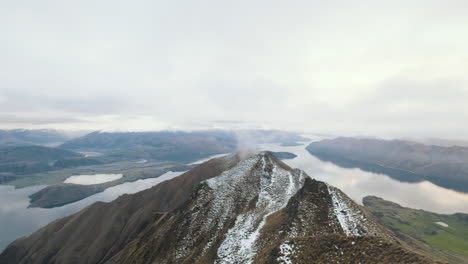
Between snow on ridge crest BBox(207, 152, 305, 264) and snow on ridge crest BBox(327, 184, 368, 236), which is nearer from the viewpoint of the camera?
snow on ridge crest BBox(327, 184, 368, 236)

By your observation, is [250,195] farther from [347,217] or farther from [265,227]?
[347,217]

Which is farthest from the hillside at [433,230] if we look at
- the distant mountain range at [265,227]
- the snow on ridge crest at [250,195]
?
the distant mountain range at [265,227]

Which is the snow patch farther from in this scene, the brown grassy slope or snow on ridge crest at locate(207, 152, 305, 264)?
the brown grassy slope

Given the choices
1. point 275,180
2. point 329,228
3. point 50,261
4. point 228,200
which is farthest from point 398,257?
point 50,261

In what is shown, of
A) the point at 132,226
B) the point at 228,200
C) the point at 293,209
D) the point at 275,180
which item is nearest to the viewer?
the point at 293,209

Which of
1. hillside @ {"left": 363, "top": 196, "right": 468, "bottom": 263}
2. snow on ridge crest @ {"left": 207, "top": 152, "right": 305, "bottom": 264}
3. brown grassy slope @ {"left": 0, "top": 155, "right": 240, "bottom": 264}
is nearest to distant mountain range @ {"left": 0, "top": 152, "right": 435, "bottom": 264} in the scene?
snow on ridge crest @ {"left": 207, "top": 152, "right": 305, "bottom": 264}

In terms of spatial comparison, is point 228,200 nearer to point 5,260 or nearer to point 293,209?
point 293,209
